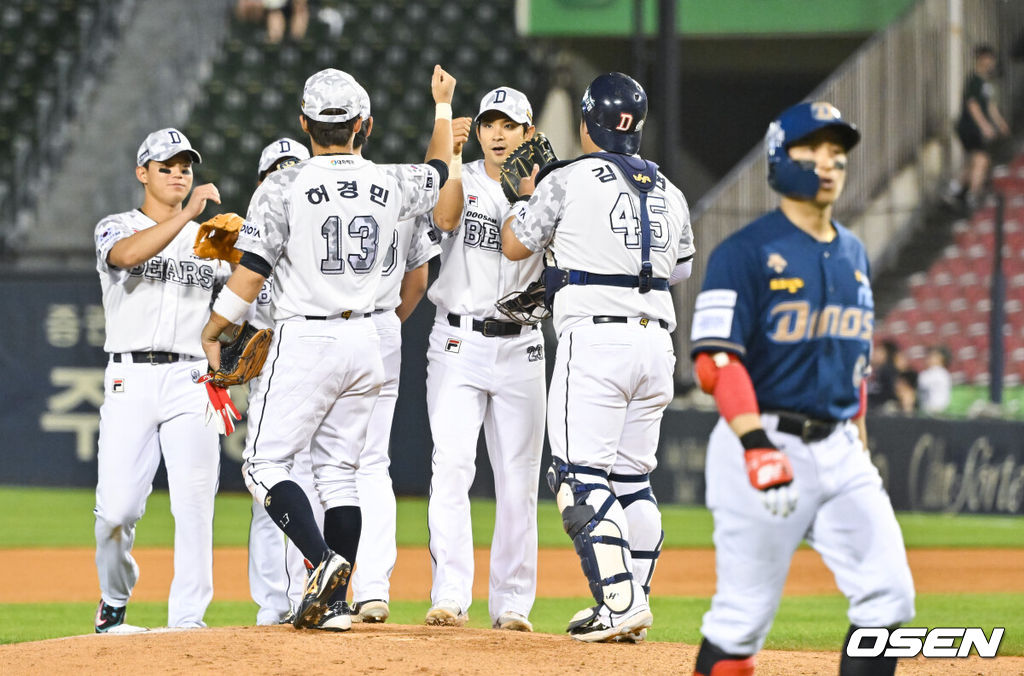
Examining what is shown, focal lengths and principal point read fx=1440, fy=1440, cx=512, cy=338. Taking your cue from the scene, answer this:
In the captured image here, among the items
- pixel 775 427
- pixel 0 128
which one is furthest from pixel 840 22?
pixel 775 427

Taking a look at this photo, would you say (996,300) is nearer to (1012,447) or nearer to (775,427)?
(1012,447)

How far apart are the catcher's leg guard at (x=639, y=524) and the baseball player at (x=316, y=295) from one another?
1.08 meters

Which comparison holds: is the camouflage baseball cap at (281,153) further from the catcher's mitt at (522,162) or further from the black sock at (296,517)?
the black sock at (296,517)

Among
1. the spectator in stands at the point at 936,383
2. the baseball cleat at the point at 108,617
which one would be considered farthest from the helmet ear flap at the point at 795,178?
the spectator in stands at the point at 936,383

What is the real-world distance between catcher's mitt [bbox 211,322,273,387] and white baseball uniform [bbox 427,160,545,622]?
920 millimetres

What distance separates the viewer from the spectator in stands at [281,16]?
74.4ft

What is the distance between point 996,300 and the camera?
48.5ft

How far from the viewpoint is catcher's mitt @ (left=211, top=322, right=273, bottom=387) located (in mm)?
5898

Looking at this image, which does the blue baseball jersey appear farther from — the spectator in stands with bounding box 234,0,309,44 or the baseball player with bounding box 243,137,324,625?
the spectator in stands with bounding box 234,0,309,44

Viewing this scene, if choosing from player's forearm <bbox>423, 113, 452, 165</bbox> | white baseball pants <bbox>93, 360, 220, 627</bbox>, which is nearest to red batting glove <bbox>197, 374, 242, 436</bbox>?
white baseball pants <bbox>93, 360, 220, 627</bbox>

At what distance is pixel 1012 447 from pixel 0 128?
1507 cm

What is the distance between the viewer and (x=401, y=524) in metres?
13.2

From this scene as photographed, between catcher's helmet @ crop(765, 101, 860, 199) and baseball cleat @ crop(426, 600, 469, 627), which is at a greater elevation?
catcher's helmet @ crop(765, 101, 860, 199)

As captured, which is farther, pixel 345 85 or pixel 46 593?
pixel 46 593
